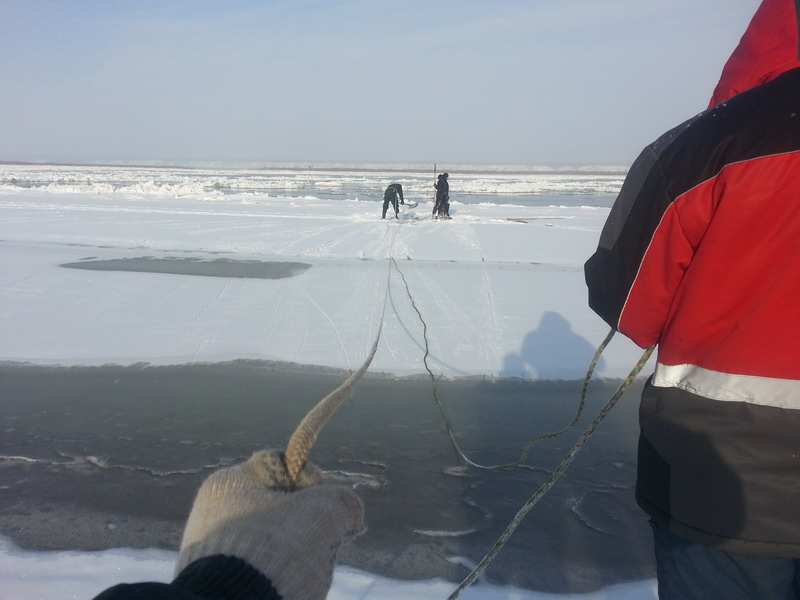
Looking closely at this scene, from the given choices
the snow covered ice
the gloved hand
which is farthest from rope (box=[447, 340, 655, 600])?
the gloved hand

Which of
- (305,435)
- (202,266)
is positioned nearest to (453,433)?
(305,435)

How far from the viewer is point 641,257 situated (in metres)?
1.68

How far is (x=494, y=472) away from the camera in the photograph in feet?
13.5

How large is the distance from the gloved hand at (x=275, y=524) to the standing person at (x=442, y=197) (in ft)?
55.6

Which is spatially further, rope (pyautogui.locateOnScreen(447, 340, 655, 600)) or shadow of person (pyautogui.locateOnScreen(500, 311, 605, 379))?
shadow of person (pyautogui.locateOnScreen(500, 311, 605, 379))

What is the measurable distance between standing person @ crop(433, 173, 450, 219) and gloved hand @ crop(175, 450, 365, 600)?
16957 mm

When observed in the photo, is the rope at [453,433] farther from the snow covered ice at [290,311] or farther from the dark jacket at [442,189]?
the dark jacket at [442,189]

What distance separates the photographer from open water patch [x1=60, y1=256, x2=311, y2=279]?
352 inches

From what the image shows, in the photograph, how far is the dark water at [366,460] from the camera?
128 inches

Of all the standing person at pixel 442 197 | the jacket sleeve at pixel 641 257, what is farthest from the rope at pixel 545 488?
Answer: the standing person at pixel 442 197

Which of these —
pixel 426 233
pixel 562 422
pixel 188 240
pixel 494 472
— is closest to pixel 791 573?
pixel 494 472

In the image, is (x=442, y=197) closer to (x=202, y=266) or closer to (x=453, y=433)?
(x=202, y=266)

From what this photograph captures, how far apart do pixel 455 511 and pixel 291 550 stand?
2677mm

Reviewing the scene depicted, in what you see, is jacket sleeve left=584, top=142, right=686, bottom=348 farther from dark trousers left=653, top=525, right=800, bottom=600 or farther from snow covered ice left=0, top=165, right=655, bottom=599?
snow covered ice left=0, top=165, right=655, bottom=599
